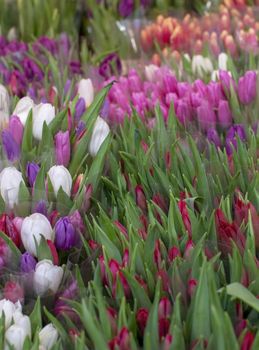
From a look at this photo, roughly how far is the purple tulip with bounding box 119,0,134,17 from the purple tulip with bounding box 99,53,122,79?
1.44 ft

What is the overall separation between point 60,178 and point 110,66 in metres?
0.86

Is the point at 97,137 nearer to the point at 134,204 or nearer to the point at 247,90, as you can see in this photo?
the point at 134,204

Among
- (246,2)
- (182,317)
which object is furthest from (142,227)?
(246,2)

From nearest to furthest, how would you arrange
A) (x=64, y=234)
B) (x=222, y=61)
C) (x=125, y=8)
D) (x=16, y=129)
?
1. (x=64, y=234)
2. (x=16, y=129)
3. (x=222, y=61)
4. (x=125, y=8)

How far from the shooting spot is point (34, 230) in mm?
1026

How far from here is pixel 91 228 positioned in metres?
1.06

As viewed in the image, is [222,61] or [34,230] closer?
[34,230]

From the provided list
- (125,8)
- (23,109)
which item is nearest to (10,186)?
(23,109)

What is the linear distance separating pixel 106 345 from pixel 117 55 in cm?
134

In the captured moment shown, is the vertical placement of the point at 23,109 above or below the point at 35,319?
above

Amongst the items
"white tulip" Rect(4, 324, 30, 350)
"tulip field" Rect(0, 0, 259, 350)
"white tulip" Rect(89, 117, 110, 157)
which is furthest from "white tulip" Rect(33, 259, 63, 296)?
"white tulip" Rect(89, 117, 110, 157)

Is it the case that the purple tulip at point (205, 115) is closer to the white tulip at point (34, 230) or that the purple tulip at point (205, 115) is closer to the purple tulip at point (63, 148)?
the purple tulip at point (63, 148)

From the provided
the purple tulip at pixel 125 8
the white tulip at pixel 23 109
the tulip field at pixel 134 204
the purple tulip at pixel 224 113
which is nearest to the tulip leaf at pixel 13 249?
the tulip field at pixel 134 204

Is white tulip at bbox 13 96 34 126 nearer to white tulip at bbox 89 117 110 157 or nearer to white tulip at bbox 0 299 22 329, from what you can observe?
white tulip at bbox 89 117 110 157
